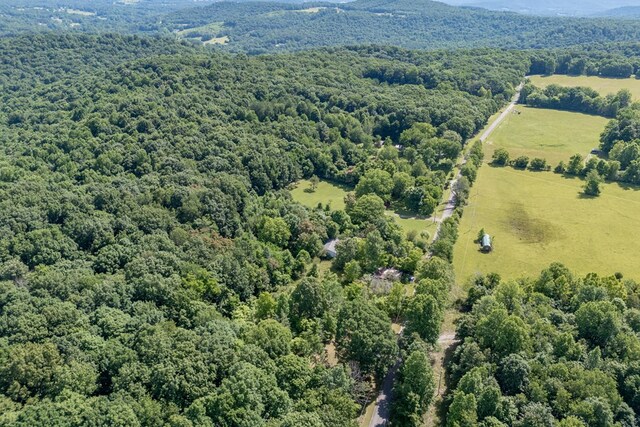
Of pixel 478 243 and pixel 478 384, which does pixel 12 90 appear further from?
pixel 478 384

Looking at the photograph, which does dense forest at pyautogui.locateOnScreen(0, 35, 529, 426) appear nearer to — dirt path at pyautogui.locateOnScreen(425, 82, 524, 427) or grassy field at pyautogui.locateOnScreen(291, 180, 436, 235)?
grassy field at pyautogui.locateOnScreen(291, 180, 436, 235)

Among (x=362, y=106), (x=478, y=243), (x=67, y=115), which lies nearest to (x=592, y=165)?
(x=478, y=243)

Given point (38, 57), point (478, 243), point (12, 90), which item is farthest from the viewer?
point (38, 57)

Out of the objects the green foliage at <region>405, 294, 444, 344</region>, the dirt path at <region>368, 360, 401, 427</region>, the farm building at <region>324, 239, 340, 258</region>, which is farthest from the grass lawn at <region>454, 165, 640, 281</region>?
the dirt path at <region>368, 360, 401, 427</region>

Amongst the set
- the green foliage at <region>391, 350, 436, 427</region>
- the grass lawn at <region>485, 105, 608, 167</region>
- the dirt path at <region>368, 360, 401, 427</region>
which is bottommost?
the dirt path at <region>368, 360, 401, 427</region>

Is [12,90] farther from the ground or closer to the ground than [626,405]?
farther from the ground

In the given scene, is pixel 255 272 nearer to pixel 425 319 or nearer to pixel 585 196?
pixel 425 319
